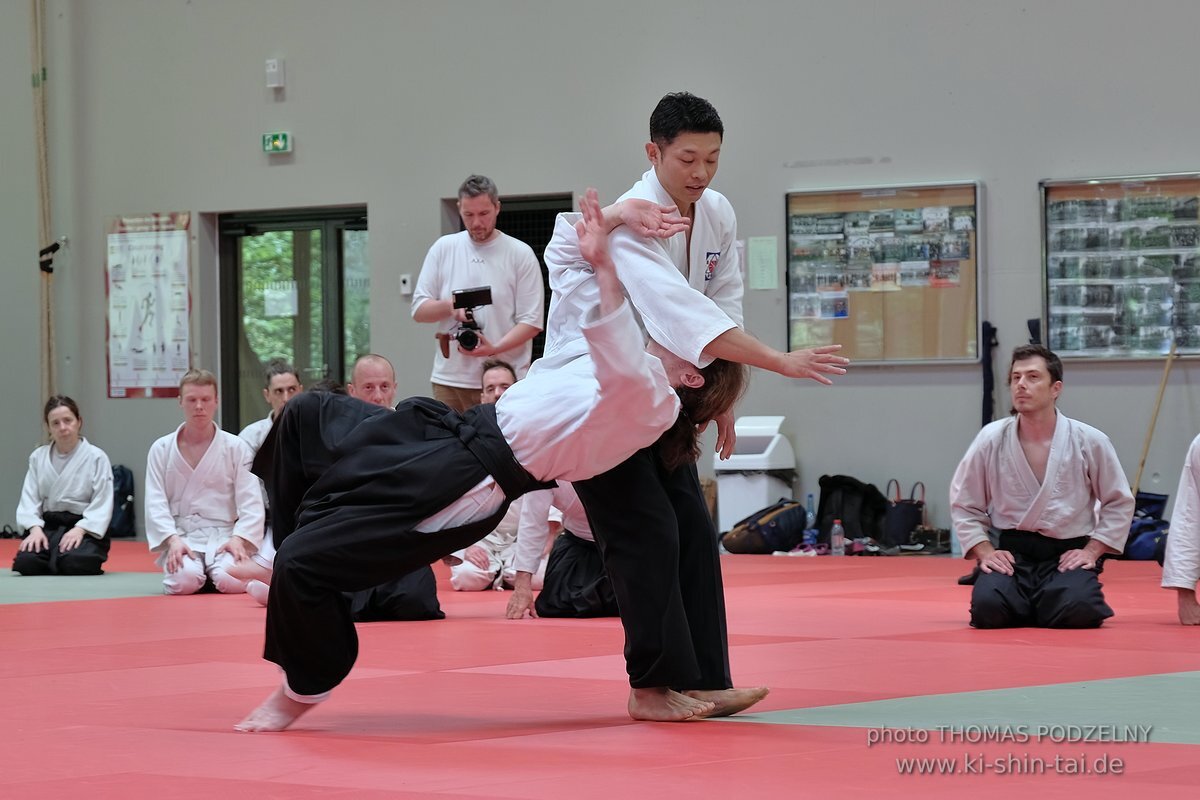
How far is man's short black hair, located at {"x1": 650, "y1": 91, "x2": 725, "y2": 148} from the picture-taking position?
3.17 m

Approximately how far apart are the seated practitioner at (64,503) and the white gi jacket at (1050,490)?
4616 millimetres

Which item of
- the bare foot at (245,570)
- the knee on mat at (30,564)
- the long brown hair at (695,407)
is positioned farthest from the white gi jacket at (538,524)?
the knee on mat at (30,564)

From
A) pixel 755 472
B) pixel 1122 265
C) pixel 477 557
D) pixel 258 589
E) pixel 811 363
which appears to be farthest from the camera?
pixel 755 472

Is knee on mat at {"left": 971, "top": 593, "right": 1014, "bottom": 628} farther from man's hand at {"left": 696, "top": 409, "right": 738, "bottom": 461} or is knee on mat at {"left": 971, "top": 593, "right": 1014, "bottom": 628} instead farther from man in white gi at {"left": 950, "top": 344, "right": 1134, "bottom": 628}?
man's hand at {"left": 696, "top": 409, "right": 738, "bottom": 461}

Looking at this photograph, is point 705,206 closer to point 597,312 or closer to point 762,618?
point 597,312

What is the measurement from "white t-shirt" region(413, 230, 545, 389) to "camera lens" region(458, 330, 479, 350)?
0.83 ft

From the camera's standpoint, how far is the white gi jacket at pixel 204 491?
661 cm

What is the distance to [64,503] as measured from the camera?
783cm

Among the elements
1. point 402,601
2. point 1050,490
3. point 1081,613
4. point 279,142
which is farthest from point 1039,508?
point 279,142

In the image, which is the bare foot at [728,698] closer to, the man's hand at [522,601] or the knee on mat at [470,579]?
the man's hand at [522,601]

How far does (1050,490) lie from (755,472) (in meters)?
3.90

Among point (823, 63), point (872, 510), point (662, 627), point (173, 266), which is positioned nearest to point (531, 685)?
point (662, 627)

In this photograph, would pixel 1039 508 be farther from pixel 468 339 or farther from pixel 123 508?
pixel 123 508

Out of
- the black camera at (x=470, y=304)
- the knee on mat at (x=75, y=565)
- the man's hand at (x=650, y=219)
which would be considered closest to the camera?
the man's hand at (x=650, y=219)
